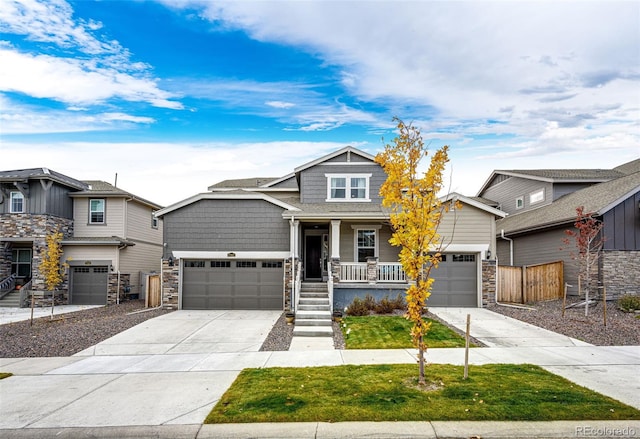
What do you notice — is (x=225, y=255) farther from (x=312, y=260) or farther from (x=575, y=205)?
(x=575, y=205)

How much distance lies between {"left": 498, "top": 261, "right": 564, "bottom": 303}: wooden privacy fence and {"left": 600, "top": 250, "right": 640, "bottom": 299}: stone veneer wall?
5.89ft

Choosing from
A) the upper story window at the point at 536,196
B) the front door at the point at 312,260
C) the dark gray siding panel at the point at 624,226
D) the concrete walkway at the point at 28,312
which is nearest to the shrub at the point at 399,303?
the front door at the point at 312,260

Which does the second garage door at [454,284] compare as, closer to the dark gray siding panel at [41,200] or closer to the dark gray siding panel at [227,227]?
the dark gray siding panel at [227,227]

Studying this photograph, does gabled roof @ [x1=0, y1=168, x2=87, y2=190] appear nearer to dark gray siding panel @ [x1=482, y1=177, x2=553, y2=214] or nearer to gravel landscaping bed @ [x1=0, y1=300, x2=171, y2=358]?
gravel landscaping bed @ [x1=0, y1=300, x2=171, y2=358]

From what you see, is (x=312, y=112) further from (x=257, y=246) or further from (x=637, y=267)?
(x=637, y=267)

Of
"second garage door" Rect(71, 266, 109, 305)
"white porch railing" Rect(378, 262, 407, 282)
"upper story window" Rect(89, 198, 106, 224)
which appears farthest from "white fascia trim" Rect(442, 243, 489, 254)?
"upper story window" Rect(89, 198, 106, 224)

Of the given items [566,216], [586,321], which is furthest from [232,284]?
[566,216]

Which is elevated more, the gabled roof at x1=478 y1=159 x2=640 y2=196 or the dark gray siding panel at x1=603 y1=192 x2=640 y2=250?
the gabled roof at x1=478 y1=159 x2=640 y2=196

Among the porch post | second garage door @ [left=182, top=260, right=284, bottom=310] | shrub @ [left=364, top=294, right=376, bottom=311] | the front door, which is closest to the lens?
shrub @ [left=364, top=294, right=376, bottom=311]

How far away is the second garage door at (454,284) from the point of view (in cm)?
1645

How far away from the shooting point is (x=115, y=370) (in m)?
8.37

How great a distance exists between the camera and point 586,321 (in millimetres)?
12141

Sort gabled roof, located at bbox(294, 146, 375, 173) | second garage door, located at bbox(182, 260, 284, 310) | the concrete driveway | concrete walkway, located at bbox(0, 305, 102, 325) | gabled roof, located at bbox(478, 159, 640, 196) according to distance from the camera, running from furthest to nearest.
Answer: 1. gabled roof, located at bbox(478, 159, 640, 196)
2. gabled roof, located at bbox(294, 146, 375, 173)
3. second garage door, located at bbox(182, 260, 284, 310)
4. concrete walkway, located at bbox(0, 305, 102, 325)
5. the concrete driveway

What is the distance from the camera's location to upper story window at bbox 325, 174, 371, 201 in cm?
1842
